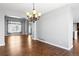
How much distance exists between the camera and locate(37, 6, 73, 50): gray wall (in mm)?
2270

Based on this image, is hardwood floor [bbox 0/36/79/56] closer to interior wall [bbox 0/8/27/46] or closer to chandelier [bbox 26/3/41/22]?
interior wall [bbox 0/8/27/46]

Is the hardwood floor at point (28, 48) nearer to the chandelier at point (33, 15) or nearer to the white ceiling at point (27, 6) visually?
the chandelier at point (33, 15)

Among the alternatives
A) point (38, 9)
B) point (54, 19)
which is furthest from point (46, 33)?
point (38, 9)

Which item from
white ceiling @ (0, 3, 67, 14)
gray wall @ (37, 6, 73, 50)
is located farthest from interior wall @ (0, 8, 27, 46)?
gray wall @ (37, 6, 73, 50)

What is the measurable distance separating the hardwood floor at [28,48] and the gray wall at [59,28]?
14 cm

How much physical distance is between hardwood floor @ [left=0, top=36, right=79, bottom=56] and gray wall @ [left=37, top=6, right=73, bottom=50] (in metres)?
0.14

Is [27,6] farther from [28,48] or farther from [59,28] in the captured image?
[28,48]

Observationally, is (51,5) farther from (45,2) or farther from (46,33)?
(46,33)

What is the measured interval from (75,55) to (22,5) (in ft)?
5.01

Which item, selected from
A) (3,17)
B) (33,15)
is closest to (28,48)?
(33,15)

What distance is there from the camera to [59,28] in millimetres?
2359

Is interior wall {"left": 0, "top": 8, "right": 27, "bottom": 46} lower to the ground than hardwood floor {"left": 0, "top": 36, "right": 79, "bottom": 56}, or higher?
higher

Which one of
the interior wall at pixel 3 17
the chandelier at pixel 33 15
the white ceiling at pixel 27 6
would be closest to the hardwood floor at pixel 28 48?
the interior wall at pixel 3 17

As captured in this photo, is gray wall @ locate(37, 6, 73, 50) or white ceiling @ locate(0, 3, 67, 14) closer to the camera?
white ceiling @ locate(0, 3, 67, 14)
